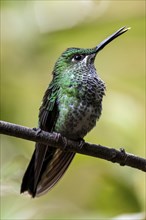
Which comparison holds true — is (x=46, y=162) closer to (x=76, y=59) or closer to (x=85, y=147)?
(x=85, y=147)

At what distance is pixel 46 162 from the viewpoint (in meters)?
3.14

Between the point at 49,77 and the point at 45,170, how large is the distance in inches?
42.7

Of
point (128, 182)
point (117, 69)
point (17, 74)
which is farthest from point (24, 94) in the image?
point (128, 182)

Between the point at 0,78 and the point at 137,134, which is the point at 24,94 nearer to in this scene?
the point at 0,78

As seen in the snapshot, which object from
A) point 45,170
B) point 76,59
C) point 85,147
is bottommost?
point 45,170

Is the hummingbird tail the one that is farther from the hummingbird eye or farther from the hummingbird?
the hummingbird eye

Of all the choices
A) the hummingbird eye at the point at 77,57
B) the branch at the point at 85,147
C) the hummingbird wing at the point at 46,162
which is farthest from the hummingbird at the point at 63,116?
the branch at the point at 85,147

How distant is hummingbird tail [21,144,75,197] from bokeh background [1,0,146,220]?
48 cm

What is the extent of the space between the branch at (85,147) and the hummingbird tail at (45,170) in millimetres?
320

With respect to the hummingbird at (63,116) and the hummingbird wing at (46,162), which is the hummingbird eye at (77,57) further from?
the hummingbird wing at (46,162)

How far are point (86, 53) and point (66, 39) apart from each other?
64 cm

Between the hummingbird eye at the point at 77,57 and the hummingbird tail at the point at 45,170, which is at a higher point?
the hummingbird eye at the point at 77,57

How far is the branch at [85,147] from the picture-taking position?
2.34 m

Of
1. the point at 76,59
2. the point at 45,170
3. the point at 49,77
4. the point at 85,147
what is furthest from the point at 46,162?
the point at 49,77
